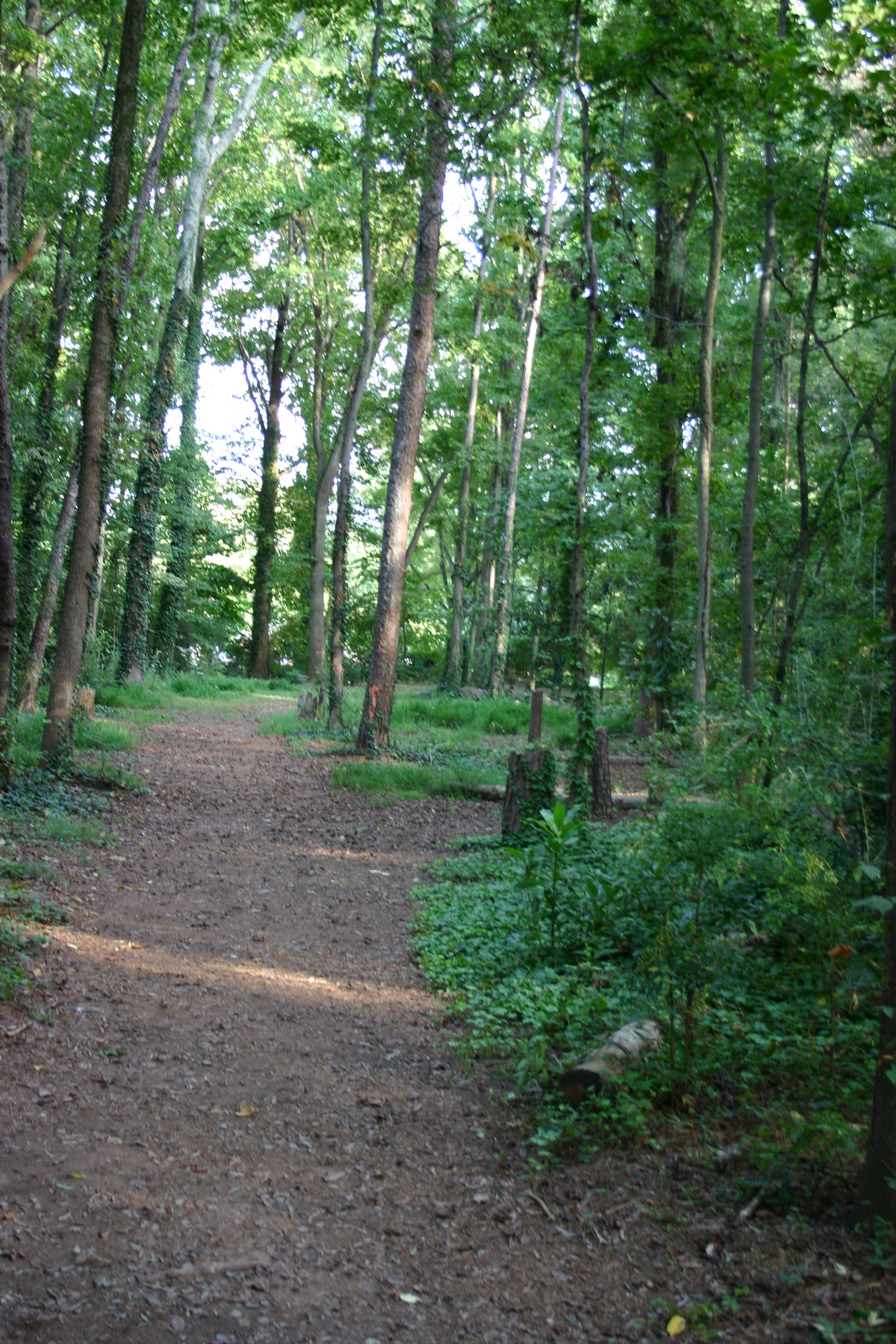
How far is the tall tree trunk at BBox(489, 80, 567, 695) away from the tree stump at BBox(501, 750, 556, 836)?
36.5 feet

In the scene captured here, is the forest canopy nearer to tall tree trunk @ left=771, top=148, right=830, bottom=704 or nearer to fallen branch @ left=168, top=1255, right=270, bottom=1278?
tall tree trunk @ left=771, top=148, right=830, bottom=704

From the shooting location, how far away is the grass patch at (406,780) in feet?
41.8

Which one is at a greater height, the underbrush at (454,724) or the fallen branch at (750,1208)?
the underbrush at (454,724)

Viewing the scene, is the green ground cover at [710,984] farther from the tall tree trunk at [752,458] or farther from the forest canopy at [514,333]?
the tall tree trunk at [752,458]

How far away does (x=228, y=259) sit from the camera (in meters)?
27.4

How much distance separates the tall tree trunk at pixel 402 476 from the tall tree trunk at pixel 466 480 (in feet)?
23.4

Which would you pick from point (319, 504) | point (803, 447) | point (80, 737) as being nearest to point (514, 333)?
point (319, 504)

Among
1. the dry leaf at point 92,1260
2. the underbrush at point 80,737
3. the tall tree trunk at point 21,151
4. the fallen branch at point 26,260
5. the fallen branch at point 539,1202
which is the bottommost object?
the dry leaf at point 92,1260

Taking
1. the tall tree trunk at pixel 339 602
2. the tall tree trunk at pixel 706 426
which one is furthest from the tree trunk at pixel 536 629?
the tall tree trunk at pixel 706 426

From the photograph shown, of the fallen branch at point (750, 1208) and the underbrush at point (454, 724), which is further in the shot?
the underbrush at point (454, 724)

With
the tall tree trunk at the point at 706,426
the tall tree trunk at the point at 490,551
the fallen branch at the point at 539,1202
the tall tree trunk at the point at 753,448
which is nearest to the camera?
the fallen branch at the point at 539,1202

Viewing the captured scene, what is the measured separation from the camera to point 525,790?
32.1 feet

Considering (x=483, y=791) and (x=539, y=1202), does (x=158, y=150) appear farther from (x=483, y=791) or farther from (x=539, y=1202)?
(x=539, y=1202)

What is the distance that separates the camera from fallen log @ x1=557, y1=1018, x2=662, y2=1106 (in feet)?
13.9
